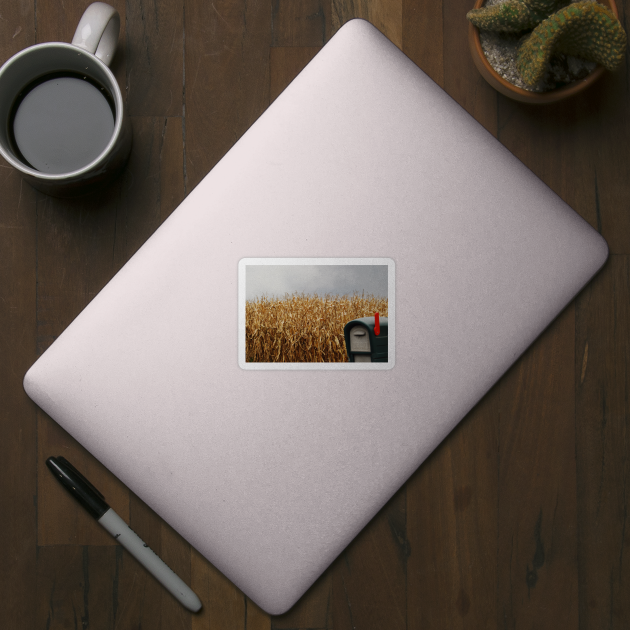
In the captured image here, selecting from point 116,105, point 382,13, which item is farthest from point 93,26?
point 382,13

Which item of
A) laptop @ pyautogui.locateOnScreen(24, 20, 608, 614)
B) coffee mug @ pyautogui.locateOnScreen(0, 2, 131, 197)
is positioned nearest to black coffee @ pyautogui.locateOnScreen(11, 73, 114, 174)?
coffee mug @ pyautogui.locateOnScreen(0, 2, 131, 197)

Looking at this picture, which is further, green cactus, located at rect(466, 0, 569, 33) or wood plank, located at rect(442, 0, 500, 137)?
wood plank, located at rect(442, 0, 500, 137)

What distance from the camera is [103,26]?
48cm

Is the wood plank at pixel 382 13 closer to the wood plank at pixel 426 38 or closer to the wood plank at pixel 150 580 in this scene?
the wood plank at pixel 426 38

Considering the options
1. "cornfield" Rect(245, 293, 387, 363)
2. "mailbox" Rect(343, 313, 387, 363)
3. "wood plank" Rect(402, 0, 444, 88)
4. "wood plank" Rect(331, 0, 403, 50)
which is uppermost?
"wood plank" Rect(331, 0, 403, 50)

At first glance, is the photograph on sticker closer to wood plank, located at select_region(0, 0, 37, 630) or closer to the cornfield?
the cornfield

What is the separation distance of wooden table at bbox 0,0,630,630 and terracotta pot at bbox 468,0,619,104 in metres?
0.05

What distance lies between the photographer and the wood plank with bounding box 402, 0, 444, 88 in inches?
22.0

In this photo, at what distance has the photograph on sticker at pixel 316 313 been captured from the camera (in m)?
0.49

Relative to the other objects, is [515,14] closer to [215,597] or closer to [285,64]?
[285,64]

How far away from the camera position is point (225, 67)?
1.84ft

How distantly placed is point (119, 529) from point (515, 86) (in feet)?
2.05

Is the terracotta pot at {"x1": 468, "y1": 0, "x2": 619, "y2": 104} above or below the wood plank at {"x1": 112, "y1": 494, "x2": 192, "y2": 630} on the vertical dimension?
above

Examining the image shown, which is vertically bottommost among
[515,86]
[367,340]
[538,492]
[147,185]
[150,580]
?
[538,492]
